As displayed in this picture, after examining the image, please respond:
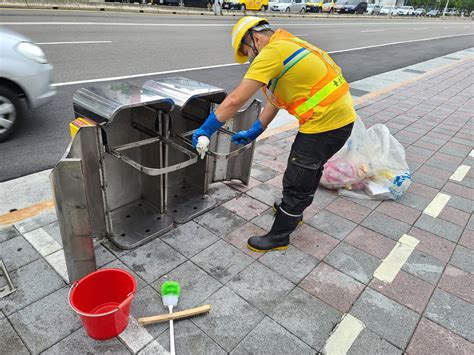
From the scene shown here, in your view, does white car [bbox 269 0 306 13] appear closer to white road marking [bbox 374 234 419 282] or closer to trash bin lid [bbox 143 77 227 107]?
trash bin lid [bbox 143 77 227 107]

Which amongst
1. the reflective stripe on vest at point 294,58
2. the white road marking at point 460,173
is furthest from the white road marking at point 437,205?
the reflective stripe on vest at point 294,58

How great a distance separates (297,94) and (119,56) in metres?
7.23

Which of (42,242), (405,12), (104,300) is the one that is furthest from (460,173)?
(405,12)

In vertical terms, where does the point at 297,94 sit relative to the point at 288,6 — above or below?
below

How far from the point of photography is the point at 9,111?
13.3 feet

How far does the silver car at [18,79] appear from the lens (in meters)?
3.87

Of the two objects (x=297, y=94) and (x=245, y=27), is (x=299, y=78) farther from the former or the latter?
(x=245, y=27)

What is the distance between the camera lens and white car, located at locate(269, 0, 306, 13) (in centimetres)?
2772

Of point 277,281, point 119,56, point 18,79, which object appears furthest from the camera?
point 119,56

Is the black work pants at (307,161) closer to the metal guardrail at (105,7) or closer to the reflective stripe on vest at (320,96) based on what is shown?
the reflective stripe on vest at (320,96)

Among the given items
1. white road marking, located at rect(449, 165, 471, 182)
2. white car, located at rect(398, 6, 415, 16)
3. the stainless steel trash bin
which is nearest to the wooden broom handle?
the stainless steel trash bin

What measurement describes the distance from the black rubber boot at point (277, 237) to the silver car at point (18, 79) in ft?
10.3

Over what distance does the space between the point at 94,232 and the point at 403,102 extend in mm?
6521

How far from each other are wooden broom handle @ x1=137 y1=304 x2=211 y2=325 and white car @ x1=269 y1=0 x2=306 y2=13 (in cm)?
2916
